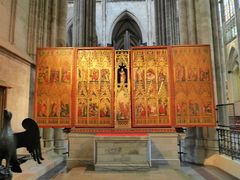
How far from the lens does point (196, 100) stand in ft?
21.5

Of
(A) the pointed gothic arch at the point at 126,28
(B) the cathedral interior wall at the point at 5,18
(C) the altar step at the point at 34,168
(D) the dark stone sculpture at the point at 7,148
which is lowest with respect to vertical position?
(C) the altar step at the point at 34,168

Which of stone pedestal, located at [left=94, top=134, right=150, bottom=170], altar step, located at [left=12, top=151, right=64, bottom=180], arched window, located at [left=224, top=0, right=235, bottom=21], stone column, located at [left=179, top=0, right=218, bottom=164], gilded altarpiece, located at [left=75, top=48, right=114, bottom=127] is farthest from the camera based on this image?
arched window, located at [left=224, top=0, right=235, bottom=21]

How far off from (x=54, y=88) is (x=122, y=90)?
206 cm

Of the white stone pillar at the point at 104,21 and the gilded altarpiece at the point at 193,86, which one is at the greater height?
the white stone pillar at the point at 104,21

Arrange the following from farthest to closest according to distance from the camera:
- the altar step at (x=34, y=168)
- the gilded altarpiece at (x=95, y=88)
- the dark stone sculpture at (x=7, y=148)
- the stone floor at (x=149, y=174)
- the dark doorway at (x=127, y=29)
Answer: the dark doorway at (x=127, y=29)
the gilded altarpiece at (x=95, y=88)
the stone floor at (x=149, y=174)
the altar step at (x=34, y=168)
the dark stone sculpture at (x=7, y=148)

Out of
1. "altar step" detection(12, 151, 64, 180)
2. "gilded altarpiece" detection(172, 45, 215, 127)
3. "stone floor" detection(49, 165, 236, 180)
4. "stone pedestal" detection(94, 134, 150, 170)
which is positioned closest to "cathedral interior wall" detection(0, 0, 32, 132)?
"altar step" detection(12, 151, 64, 180)

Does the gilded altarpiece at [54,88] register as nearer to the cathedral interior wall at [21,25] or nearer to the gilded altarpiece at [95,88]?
the gilded altarpiece at [95,88]

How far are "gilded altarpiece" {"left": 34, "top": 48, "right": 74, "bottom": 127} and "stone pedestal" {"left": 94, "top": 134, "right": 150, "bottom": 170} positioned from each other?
4.73ft

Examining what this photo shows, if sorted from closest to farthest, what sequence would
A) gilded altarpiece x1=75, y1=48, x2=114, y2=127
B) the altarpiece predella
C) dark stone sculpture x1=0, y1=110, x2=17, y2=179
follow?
dark stone sculpture x1=0, y1=110, x2=17, y2=179 < the altarpiece predella < gilded altarpiece x1=75, y1=48, x2=114, y2=127

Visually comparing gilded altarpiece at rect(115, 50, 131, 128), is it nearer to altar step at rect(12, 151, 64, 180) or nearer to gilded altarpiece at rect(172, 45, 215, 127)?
gilded altarpiece at rect(172, 45, 215, 127)

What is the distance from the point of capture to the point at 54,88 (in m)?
6.77

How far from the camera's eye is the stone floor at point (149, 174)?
5.02 m

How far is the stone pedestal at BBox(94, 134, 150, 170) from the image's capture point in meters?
5.72

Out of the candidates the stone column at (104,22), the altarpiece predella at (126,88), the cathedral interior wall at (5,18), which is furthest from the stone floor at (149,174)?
the stone column at (104,22)
